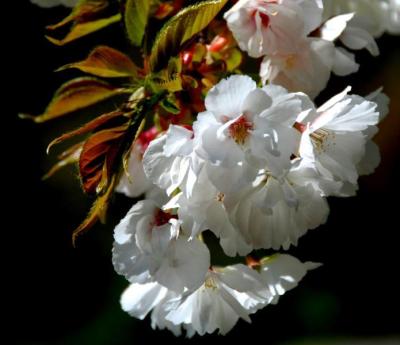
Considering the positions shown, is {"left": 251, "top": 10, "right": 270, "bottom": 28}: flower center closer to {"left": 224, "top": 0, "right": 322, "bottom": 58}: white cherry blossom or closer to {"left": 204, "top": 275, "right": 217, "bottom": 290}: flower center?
{"left": 224, "top": 0, "right": 322, "bottom": 58}: white cherry blossom

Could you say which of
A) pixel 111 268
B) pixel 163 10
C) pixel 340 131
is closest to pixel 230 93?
pixel 340 131

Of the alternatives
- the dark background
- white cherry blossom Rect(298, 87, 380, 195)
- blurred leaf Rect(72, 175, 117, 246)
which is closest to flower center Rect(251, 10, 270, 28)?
white cherry blossom Rect(298, 87, 380, 195)

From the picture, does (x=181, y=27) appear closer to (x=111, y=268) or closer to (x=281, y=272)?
(x=281, y=272)

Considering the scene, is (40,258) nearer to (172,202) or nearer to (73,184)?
(73,184)

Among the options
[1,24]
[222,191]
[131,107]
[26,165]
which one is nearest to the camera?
[222,191]

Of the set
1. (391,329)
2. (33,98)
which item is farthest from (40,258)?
(391,329)

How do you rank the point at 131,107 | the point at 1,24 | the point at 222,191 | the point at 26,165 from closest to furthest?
the point at 222,191, the point at 131,107, the point at 1,24, the point at 26,165
